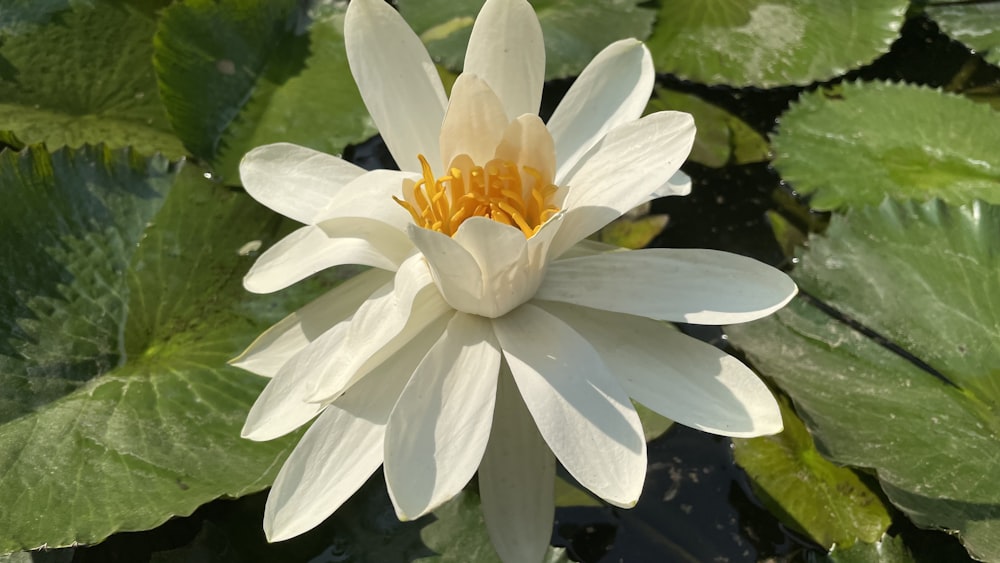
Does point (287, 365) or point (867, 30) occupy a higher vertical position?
point (867, 30)

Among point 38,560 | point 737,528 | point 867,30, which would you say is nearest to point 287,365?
point 38,560

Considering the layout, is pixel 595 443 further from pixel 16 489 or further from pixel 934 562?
pixel 16 489

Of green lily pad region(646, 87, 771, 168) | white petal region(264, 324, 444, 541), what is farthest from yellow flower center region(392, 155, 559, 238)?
green lily pad region(646, 87, 771, 168)

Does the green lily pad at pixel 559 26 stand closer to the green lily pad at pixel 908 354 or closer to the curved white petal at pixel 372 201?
the green lily pad at pixel 908 354

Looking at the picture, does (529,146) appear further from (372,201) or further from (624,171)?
(372,201)

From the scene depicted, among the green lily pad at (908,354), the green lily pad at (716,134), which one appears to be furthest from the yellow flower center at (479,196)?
the green lily pad at (716,134)

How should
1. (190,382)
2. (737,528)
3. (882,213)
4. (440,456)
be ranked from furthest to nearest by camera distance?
(882,213) < (737,528) < (190,382) < (440,456)

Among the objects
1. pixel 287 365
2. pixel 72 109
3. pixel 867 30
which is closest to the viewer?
pixel 287 365

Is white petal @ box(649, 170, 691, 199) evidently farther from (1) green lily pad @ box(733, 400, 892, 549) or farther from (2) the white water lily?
(1) green lily pad @ box(733, 400, 892, 549)
